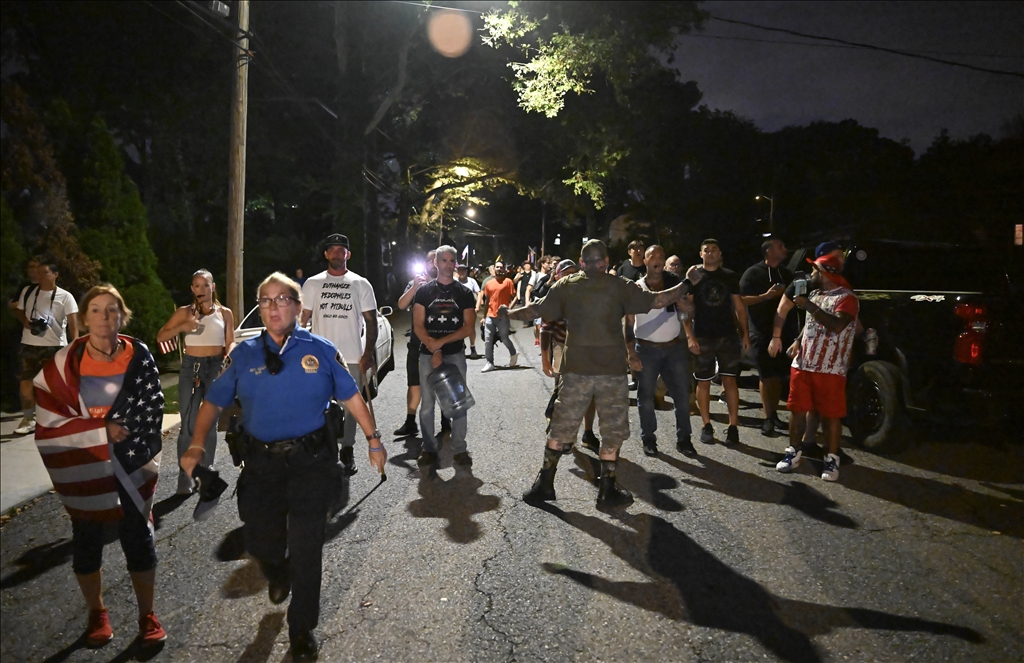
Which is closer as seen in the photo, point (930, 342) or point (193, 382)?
point (193, 382)

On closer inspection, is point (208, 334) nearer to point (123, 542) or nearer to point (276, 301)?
point (123, 542)

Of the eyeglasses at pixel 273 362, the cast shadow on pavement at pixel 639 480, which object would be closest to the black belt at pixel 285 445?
the eyeglasses at pixel 273 362

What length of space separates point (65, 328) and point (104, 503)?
18.7 feet

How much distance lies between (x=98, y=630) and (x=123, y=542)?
1.54 ft

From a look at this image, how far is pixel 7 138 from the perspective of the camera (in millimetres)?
10844

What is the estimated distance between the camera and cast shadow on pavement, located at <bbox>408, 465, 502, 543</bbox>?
17.3 feet

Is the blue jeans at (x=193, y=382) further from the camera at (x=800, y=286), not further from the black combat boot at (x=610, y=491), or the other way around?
the camera at (x=800, y=286)

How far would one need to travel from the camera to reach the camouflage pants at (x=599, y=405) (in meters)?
5.64

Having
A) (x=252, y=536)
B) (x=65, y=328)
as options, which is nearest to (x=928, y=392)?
(x=252, y=536)

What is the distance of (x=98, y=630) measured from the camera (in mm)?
Result: 3770

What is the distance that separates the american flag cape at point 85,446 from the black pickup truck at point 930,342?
570 centimetres

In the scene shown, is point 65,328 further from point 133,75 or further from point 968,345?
point 133,75

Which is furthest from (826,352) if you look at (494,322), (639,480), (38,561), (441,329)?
(494,322)

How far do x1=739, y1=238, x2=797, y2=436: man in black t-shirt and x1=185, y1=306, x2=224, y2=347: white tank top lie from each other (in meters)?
A: 5.02
